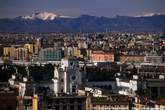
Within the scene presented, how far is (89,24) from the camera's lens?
6444cm

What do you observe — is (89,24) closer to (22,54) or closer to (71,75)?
(22,54)

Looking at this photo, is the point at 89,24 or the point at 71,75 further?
the point at 89,24

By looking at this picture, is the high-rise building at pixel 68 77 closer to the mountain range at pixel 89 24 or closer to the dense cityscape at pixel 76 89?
the dense cityscape at pixel 76 89

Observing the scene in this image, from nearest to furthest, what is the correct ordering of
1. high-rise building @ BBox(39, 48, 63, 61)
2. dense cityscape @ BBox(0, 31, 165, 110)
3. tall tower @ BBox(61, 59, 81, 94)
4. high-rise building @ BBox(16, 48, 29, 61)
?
1. dense cityscape @ BBox(0, 31, 165, 110)
2. tall tower @ BBox(61, 59, 81, 94)
3. high-rise building @ BBox(39, 48, 63, 61)
4. high-rise building @ BBox(16, 48, 29, 61)

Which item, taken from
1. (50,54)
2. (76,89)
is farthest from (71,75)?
(50,54)

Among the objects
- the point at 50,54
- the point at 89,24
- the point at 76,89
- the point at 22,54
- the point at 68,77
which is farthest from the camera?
the point at 89,24

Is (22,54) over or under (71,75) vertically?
under

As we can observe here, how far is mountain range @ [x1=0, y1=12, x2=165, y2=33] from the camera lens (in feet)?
166

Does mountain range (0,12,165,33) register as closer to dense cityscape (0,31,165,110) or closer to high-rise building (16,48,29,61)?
high-rise building (16,48,29,61)

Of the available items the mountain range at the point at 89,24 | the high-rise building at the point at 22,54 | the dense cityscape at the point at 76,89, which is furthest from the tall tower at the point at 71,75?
the mountain range at the point at 89,24

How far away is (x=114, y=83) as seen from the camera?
14.6 metres

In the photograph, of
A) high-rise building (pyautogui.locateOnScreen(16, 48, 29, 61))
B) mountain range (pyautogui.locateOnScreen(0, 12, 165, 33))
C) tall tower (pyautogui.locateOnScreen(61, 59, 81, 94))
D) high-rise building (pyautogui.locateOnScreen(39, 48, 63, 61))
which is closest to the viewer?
tall tower (pyautogui.locateOnScreen(61, 59, 81, 94))

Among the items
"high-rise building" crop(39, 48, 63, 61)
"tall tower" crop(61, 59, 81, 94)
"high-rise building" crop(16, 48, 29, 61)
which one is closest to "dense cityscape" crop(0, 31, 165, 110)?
"tall tower" crop(61, 59, 81, 94)

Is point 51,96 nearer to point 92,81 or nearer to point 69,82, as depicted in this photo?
point 69,82
